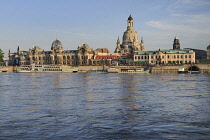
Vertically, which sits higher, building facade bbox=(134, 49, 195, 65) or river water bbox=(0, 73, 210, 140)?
building facade bbox=(134, 49, 195, 65)

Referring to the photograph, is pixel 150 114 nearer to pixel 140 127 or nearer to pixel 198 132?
pixel 140 127

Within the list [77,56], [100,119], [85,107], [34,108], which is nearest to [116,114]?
[100,119]

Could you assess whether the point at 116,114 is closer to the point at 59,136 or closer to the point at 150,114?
the point at 150,114

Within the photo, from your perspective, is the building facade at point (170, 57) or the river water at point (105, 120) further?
the building facade at point (170, 57)

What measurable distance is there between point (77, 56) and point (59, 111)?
547 feet

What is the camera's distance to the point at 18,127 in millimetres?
20000

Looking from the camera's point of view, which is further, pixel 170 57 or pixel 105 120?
pixel 170 57

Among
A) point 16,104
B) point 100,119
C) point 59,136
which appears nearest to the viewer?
point 59,136

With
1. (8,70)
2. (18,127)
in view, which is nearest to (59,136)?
(18,127)

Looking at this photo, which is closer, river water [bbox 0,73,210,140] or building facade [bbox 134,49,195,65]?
river water [bbox 0,73,210,140]

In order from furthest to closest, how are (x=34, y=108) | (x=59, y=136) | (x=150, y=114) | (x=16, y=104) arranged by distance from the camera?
(x=16, y=104)
(x=34, y=108)
(x=150, y=114)
(x=59, y=136)

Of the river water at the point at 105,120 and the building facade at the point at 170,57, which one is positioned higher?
the building facade at the point at 170,57

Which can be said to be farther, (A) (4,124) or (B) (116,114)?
(B) (116,114)

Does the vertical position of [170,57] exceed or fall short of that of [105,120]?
it exceeds it
